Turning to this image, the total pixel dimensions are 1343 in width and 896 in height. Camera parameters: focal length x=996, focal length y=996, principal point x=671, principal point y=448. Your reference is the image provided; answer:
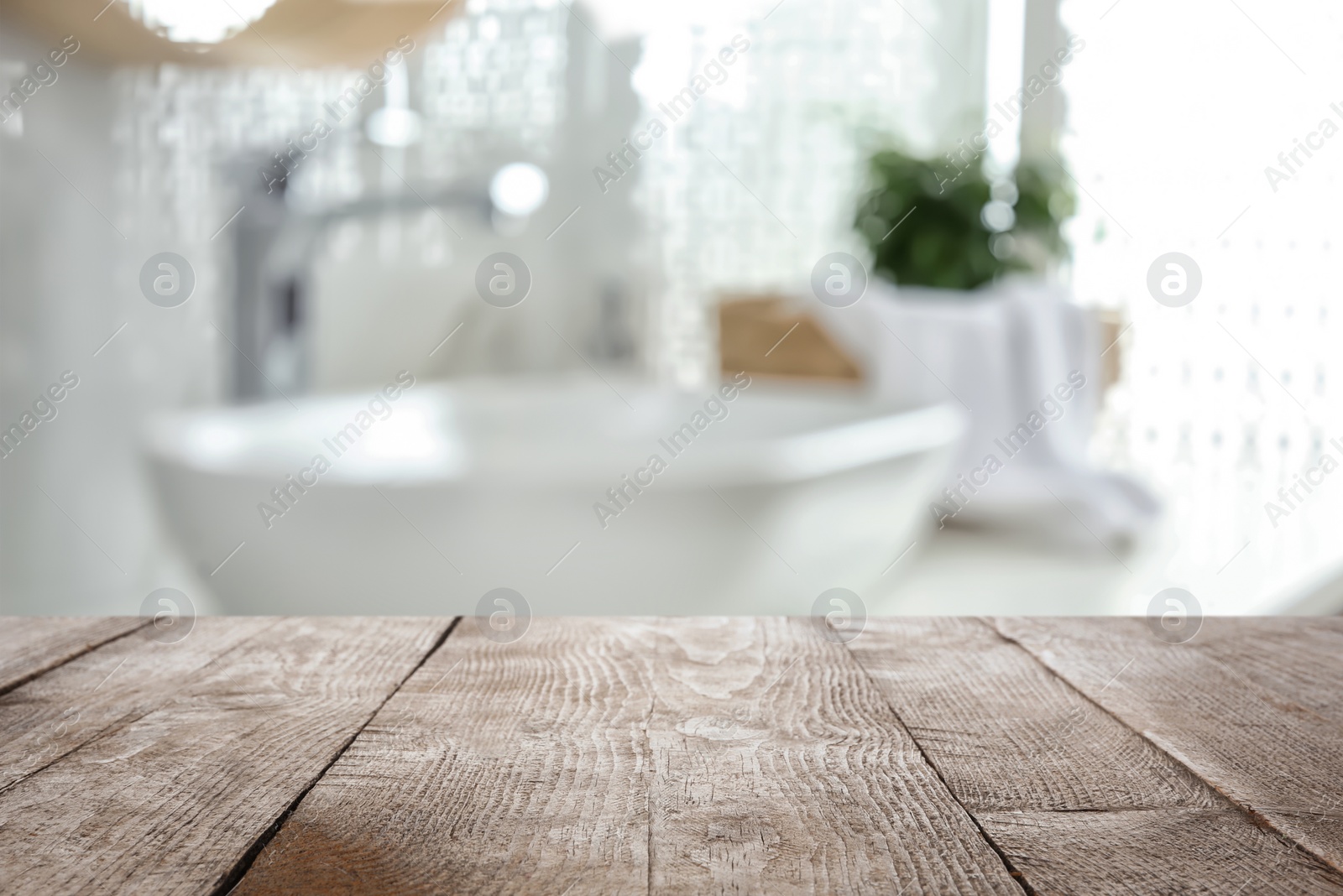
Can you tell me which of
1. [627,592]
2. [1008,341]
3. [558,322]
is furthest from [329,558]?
[558,322]

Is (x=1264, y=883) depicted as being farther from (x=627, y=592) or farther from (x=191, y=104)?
(x=191, y=104)

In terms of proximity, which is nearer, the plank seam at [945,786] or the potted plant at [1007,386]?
the plank seam at [945,786]

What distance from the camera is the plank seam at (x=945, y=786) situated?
15 cm

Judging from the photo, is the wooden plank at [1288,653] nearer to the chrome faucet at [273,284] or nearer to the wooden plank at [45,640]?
the wooden plank at [45,640]

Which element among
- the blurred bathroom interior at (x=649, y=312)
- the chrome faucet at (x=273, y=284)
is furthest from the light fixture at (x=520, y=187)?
the chrome faucet at (x=273, y=284)

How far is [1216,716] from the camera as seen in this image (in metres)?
0.24

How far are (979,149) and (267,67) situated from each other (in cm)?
125

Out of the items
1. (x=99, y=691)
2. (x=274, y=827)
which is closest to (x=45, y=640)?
(x=99, y=691)

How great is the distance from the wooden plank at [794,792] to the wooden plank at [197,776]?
70 millimetres

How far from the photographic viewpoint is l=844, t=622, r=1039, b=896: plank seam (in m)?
0.15

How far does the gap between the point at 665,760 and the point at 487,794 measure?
4cm

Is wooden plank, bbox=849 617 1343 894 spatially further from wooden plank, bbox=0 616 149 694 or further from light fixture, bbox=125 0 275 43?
light fixture, bbox=125 0 275 43

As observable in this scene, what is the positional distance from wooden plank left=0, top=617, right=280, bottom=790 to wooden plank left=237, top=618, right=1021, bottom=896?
0.06 metres

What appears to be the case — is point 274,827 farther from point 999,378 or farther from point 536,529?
point 999,378
